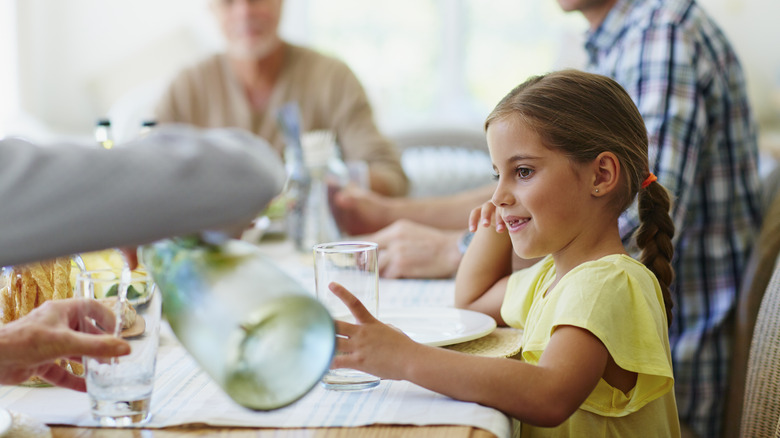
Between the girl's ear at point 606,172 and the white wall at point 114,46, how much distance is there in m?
3.87

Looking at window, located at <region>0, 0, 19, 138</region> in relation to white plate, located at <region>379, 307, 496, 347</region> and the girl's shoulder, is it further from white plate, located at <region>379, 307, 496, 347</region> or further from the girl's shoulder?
the girl's shoulder

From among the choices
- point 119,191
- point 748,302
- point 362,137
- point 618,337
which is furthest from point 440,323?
point 362,137

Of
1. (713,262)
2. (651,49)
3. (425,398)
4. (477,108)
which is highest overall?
(651,49)

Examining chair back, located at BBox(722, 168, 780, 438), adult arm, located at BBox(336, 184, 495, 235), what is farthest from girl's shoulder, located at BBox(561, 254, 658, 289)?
adult arm, located at BBox(336, 184, 495, 235)

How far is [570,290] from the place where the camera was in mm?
812

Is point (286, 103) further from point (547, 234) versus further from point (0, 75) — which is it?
point (0, 75)

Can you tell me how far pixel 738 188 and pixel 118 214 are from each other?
1.45m

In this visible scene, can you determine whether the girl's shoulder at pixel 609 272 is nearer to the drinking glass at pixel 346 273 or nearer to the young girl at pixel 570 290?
the young girl at pixel 570 290

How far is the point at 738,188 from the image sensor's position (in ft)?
5.42

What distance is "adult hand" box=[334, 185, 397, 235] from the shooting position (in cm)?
176

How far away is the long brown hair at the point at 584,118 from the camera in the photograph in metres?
0.89

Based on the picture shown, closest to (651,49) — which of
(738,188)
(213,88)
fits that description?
(738,188)

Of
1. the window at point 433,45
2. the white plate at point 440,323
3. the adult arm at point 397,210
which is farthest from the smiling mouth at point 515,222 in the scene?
the window at point 433,45

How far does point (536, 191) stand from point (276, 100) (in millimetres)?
1823
